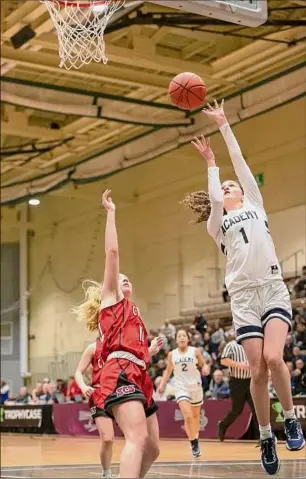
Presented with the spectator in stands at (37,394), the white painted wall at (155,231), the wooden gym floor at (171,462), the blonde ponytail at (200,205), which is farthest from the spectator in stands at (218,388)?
the blonde ponytail at (200,205)

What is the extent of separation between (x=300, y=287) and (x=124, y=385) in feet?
53.3

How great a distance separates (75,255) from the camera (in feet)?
108

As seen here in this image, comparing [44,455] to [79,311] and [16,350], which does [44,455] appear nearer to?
[79,311]

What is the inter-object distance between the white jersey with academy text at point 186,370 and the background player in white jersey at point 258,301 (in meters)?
7.33

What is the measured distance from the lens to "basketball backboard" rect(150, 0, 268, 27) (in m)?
9.16

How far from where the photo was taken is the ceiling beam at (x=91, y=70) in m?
19.3

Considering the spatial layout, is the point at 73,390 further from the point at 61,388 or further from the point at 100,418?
the point at 100,418

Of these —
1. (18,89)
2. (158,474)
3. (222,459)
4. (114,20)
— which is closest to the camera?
(158,474)

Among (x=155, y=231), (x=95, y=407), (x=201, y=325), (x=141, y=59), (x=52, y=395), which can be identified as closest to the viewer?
(x=95, y=407)

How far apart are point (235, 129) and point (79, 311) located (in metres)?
18.3

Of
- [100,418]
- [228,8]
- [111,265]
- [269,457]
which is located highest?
A: [228,8]

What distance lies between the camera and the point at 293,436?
263 inches

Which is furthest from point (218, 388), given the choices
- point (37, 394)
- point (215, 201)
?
point (215, 201)

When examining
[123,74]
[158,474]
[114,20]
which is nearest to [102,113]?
[123,74]
